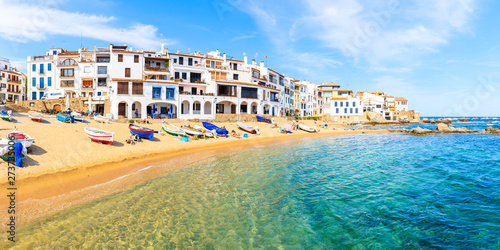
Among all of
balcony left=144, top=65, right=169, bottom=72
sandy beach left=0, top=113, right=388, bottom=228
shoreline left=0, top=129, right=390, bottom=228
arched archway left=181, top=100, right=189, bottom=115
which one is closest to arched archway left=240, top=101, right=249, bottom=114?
arched archway left=181, top=100, right=189, bottom=115

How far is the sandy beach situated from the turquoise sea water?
1.50 m

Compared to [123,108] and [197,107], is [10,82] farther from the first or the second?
[197,107]

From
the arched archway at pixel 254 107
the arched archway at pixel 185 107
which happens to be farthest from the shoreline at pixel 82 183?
the arched archway at pixel 254 107

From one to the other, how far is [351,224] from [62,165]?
57.1 feet

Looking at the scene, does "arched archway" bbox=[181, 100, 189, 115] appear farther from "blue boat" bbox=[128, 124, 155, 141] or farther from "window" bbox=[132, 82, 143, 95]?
"blue boat" bbox=[128, 124, 155, 141]

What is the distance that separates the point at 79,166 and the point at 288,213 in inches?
570

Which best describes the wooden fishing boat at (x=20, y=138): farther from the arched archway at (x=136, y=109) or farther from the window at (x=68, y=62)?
the window at (x=68, y=62)

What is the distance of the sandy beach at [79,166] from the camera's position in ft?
38.5

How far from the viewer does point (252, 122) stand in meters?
50.1

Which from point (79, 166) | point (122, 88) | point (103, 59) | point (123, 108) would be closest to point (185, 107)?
point (123, 108)

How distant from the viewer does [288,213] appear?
10695mm

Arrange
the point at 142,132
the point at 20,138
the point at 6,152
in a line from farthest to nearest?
the point at 142,132 → the point at 20,138 → the point at 6,152

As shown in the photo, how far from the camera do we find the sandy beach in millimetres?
11750

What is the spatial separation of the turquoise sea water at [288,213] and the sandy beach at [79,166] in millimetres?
1498
